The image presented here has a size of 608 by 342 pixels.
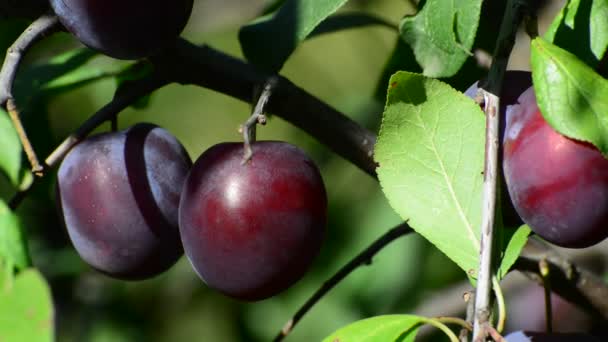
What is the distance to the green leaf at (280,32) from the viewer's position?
0.87 meters

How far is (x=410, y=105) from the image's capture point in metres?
0.73

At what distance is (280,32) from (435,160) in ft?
0.75

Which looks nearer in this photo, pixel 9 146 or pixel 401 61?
pixel 9 146

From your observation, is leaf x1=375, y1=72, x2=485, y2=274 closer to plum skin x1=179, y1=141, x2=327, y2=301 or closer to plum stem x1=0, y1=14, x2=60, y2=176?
plum skin x1=179, y1=141, x2=327, y2=301

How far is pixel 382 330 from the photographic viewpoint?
2.30 feet

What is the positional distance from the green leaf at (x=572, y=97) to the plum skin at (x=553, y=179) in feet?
0.11

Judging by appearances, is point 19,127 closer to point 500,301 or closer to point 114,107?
point 114,107

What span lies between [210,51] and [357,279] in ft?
2.65

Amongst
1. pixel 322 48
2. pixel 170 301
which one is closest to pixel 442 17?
pixel 170 301

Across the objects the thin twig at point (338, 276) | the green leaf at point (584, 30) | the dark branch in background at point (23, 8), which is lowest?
the thin twig at point (338, 276)

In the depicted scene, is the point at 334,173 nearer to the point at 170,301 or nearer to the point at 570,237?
the point at 170,301

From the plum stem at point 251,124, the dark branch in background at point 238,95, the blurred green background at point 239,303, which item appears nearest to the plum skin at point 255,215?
the plum stem at point 251,124

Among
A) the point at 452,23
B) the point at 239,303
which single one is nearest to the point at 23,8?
the point at 452,23

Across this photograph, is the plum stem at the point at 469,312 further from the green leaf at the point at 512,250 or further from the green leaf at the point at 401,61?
the green leaf at the point at 401,61
